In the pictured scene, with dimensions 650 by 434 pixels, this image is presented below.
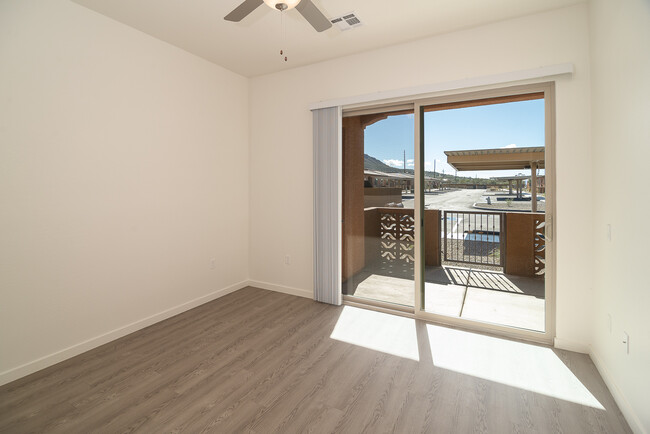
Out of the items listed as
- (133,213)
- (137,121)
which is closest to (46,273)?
(133,213)

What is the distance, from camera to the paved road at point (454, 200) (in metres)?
3.08

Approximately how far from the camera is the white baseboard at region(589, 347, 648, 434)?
1.61 meters

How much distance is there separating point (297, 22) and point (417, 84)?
1.32 m

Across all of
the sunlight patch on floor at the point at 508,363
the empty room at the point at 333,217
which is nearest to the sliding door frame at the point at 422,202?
the empty room at the point at 333,217

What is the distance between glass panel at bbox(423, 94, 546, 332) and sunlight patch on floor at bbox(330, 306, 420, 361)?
443mm

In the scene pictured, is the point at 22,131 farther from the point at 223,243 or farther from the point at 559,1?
the point at 559,1

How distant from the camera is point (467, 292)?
316 centimetres

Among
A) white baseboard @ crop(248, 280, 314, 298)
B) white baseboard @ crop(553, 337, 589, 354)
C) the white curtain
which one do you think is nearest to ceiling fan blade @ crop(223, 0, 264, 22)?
the white curtain

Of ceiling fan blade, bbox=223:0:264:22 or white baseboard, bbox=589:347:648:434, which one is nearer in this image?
white baseboard, bbox=589:347:648:434

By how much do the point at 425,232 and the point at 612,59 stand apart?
1.94 metres

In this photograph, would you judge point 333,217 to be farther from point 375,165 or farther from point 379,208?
point 375,165

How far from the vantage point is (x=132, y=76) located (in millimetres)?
2879

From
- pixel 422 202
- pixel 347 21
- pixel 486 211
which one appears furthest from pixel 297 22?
pixel 486 211

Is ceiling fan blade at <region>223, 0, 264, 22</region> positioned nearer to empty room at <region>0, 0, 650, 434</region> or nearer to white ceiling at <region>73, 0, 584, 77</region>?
empty room at <region>0, 0, 650, 434</region>
